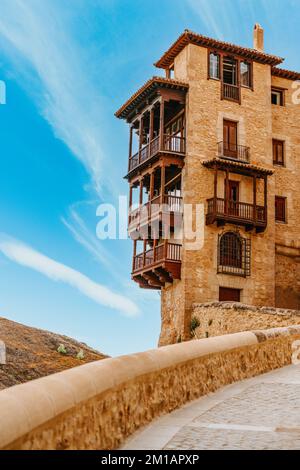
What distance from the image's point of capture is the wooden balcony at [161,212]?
30.0 meters

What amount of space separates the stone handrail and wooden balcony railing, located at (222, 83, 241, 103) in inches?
898

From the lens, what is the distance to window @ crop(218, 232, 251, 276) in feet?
100

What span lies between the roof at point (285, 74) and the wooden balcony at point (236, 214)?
8.28 m

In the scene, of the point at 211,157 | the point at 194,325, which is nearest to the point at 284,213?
the point at 211,157

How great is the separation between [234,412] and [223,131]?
82.0 ft

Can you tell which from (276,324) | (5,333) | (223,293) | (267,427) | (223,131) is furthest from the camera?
(223,131)

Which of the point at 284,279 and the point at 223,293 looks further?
the point at 284,279

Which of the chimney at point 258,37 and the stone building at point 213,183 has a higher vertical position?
the chimney at point 258,37

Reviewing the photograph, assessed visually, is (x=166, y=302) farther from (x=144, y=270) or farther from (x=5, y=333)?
(x=5, y=333)

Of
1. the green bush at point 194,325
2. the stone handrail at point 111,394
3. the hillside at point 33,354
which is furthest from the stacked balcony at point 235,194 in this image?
the stone handrail at point 111,394

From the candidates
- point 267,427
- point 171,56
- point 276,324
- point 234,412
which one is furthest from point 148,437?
point 171,56

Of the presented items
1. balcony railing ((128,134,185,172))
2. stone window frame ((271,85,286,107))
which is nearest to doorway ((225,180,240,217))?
balcony railing ((128,134,185,172))

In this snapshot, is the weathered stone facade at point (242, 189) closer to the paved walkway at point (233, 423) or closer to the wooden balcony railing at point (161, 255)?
the wooden balcony railing at point (161, 255)

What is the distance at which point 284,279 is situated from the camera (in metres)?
32.9
